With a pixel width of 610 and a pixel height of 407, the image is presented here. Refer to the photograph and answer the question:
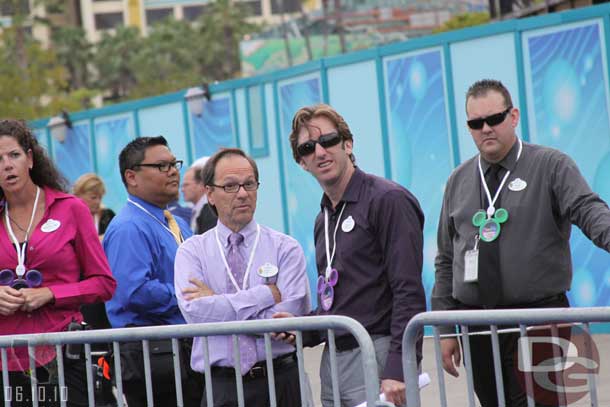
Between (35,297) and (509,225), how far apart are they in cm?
211

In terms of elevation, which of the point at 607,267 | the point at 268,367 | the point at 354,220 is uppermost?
the point at 354,220

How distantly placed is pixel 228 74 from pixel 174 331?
9138 cm

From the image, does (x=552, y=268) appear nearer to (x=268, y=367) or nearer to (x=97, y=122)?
(x=268, y=367)

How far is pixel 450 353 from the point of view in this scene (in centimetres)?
570

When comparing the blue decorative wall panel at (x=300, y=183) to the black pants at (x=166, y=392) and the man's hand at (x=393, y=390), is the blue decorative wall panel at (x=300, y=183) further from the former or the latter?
the man's hand at (x=393, y=390)

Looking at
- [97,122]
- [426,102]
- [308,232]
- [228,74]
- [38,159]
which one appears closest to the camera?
[38,159]

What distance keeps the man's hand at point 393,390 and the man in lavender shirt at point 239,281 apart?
0.58m

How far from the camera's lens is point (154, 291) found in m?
6.55

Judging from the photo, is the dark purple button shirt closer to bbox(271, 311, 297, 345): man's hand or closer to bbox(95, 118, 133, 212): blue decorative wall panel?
bbox(271, 311, 297, 345): man's hand

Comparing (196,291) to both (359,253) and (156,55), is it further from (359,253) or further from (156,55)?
(156,55)

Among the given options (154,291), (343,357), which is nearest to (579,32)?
(154,291)

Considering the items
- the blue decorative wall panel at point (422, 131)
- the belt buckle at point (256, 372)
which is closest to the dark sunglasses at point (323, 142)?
the belt buckle at point (256, 372)

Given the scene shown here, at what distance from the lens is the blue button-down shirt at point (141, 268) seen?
6574 mm

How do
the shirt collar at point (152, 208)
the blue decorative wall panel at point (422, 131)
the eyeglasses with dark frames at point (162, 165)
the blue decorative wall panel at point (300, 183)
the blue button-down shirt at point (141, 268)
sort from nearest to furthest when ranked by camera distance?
the blue button-down shirt at point (141, 268)
the shirt collar at point (152, 208)
the eyeglasses with dark frames at point (162, 165)
the blue decorative wall panel at point (422, 131)
the blue decorative wall panel at point (300, 183)
